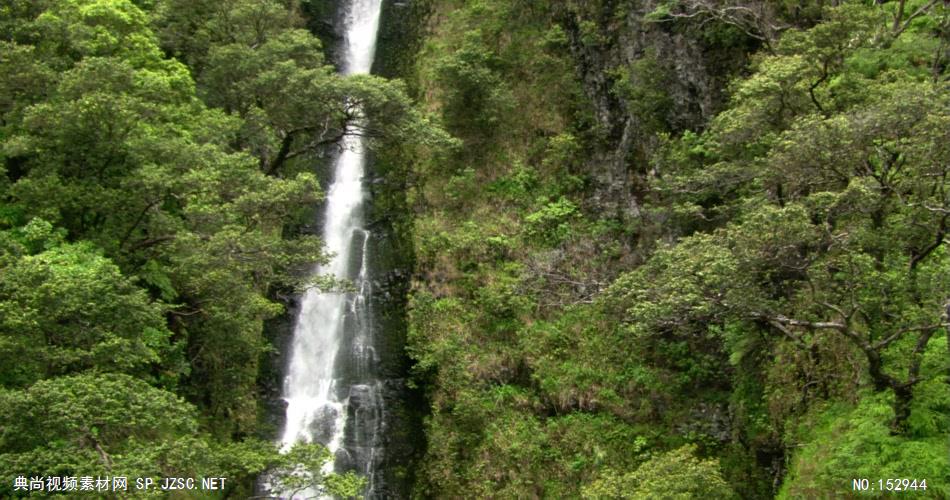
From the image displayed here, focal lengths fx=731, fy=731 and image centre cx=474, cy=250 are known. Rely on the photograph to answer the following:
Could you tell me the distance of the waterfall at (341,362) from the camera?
19266mm

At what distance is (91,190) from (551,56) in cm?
1557

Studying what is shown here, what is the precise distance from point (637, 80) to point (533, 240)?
17.7 feet

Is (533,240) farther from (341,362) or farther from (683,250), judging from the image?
(683,250)

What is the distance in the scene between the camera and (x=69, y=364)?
458 inches

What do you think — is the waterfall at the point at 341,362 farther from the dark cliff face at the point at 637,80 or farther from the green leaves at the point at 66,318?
the dark cliff face at the point at 637,80

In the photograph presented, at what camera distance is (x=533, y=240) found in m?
21.4

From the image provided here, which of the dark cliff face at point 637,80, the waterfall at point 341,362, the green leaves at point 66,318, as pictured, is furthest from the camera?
the dark cliff face at point 637,80

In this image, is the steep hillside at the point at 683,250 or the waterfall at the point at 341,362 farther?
the waterfall at the point at 341,362

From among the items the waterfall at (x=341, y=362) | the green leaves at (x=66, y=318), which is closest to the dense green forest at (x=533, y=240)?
the green leaves at (x=66, y=318)

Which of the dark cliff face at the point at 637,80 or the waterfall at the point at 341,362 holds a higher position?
the dark cliff face at the point at 637,80

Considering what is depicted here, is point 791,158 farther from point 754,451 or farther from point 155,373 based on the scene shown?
point 155,373

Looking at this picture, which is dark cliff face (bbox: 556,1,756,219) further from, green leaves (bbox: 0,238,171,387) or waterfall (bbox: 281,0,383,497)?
green leaves (bbox: 0,238,171,387)

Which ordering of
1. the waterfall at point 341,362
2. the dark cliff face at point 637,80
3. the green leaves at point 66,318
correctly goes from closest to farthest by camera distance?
the green leaves at point 66,318, the waterfall at point 341,362, the dark cliff face at point 637,80

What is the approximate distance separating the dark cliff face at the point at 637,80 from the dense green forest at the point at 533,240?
0.28 ft
